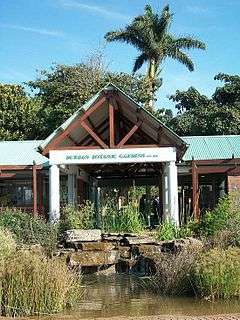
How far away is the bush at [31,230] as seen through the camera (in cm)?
1831

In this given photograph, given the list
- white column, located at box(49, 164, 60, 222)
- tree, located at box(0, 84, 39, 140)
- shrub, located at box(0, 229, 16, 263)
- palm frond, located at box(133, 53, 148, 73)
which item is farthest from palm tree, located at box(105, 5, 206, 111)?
shrub, located at box(0, 229, 16, 263)

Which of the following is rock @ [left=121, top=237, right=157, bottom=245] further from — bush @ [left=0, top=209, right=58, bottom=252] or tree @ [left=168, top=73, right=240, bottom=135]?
tree @ [left=168, top=73, right=240, bottom=135]

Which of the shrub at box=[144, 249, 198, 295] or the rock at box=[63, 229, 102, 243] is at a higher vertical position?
the rock at box=[63, 229, 102, 243]

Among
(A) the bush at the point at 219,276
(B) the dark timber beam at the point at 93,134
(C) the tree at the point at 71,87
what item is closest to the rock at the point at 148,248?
(B) the dark timber beam at the point at 93,134

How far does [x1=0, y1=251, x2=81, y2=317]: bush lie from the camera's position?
35.2ft

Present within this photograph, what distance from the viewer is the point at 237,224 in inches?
634

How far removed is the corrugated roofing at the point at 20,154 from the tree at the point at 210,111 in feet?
46.0

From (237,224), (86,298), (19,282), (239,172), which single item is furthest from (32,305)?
(239,172)

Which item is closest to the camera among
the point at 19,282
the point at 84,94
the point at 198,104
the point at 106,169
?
the point at 19,282

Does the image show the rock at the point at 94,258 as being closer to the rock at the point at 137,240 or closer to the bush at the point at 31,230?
the rock at the point at 137,240

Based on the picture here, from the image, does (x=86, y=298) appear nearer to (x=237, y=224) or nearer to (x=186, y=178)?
(x=237, y=224)

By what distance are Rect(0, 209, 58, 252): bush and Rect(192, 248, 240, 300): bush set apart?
6.74 m

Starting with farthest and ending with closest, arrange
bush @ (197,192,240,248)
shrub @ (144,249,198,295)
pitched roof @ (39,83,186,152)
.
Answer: pitched roof @ (39,83,186,152), bush @ (197,192,240,248), shrub @ (144,249,198,295)

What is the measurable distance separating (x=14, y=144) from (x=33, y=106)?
37.5 ft
